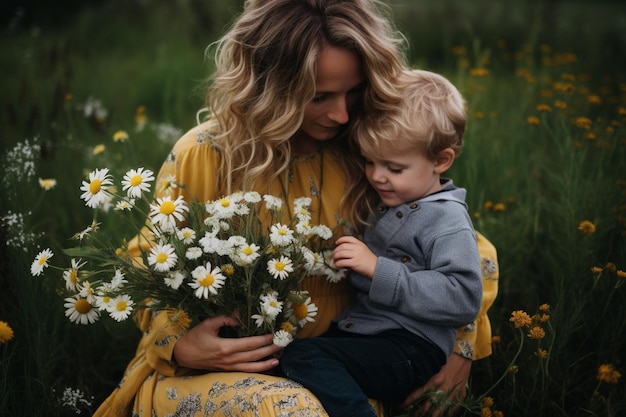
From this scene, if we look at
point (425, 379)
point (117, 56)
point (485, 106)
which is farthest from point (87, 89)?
point (425, 379)

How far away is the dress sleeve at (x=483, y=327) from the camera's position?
2021 mm

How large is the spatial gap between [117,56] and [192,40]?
2.29 ft

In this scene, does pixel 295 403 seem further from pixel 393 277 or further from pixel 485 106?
pixel 485 106

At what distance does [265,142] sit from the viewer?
200 centimetres

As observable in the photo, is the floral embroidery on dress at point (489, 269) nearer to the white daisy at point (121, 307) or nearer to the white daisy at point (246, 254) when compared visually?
the white daisy at point (246, 254)

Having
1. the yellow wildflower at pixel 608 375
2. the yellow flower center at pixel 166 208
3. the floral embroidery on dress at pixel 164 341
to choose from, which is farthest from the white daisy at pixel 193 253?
the yellow wildflower at pixel 608 375

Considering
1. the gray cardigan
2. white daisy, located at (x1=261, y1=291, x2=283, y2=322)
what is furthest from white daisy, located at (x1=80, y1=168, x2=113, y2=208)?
the gray cardigan

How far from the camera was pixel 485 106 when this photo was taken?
366 cm

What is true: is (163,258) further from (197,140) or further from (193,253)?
(197,140)

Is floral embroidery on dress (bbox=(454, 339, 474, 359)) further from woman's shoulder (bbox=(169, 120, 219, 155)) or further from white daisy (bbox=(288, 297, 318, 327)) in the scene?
woman's shoulder (bbox=(169, 120, 219, 155))

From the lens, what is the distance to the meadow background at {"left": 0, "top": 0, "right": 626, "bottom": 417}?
79.7 inches

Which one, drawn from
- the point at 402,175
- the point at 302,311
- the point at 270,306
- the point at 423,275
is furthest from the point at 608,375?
the point at 270,306

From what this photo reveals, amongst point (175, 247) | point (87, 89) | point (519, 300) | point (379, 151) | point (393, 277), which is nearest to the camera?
point (175, 247)

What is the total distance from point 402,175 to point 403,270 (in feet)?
1.05
